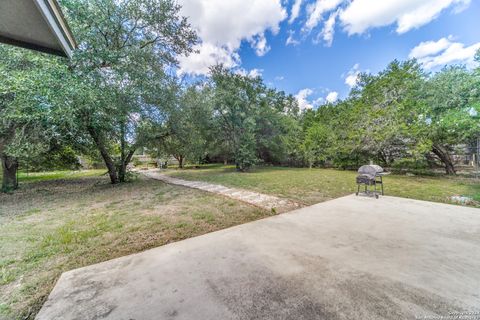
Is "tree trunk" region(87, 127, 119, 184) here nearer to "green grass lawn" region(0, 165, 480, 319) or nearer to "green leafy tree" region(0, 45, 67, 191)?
"green leafy tree" region(0, 45, 67, 191)

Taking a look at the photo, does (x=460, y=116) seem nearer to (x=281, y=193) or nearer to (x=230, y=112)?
(x=281, y=193)

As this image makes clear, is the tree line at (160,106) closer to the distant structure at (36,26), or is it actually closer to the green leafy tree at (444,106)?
the green leafy tree at (444,106)

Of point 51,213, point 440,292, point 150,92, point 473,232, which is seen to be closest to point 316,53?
point 150,92

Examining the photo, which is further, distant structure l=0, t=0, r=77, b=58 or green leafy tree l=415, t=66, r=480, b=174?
green leafy tree l=415, t=66, r=480, b=174

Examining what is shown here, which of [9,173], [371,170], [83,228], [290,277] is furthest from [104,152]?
[371,170]

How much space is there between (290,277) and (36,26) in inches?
114

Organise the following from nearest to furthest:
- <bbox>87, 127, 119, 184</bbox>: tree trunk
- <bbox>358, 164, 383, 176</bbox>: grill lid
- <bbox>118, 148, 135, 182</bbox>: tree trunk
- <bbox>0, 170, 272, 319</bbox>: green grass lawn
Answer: <bbox>0, 170, 272, 319</bbox>: green grass lawn
<bbox>358, 164, 383, 176</bbox>: grill lid
<bbox>87, 127, 119, 184</bbox>: tree trunk
<bbox>118, 148, 135, 182</bbox>: tree trunk

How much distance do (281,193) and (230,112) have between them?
7.42 metres

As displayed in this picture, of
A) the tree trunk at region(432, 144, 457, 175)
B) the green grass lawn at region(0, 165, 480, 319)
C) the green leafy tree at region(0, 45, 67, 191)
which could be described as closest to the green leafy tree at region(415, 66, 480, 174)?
the tree trunk at region(432, 144, 457, 175)

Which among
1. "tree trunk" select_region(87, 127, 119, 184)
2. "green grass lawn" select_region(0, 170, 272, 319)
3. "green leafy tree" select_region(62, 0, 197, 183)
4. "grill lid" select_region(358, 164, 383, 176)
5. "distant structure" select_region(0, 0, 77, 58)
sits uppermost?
"green leafy tree" select_region(62, 0, 197, 183)

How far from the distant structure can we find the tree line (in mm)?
3038

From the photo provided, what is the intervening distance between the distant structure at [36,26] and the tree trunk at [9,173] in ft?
22.7

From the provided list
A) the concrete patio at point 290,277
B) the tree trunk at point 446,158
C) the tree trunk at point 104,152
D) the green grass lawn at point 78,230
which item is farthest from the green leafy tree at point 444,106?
the tree trunk at point 104,152

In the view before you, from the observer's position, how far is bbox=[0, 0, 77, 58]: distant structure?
3.93 ft
